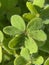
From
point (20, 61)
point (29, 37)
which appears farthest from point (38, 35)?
point (20, 61)

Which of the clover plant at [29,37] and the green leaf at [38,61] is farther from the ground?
the clover plant at [29,37]

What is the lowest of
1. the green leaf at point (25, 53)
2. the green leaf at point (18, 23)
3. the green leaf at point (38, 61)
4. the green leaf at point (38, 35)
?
the green leaf at point (38, 61)

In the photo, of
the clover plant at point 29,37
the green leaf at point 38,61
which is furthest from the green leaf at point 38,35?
the green leaf at point 38,61

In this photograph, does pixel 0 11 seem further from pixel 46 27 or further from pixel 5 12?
pixel 46 27

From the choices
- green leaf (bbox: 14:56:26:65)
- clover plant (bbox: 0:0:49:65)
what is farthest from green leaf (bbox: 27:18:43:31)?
green leaf (bbox: 14:56:26:65)

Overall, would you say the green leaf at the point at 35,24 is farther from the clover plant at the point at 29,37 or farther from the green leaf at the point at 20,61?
the green leaf at the point at 20,61

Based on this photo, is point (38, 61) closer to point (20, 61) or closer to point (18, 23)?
point (20, 61)
